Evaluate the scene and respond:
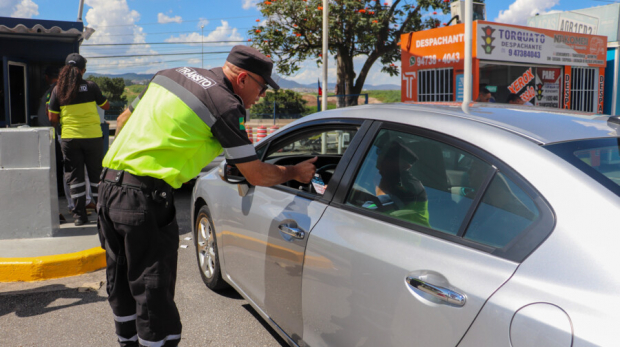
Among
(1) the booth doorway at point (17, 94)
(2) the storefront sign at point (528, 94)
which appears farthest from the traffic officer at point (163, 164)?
(2) the storefront sign at point (528, 94)

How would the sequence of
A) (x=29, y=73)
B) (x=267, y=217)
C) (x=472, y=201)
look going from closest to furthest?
(x=472, y=201) → (x=267, y=217) → (x=29, y=73)

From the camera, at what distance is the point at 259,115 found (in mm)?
29172

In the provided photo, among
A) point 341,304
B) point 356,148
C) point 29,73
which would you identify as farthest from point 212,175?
point 29,73

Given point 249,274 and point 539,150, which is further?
point 249,274

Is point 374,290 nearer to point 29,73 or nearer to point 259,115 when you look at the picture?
point 29,73

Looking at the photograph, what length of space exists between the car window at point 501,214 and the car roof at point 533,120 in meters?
0.23

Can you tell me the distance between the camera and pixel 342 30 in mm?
17500

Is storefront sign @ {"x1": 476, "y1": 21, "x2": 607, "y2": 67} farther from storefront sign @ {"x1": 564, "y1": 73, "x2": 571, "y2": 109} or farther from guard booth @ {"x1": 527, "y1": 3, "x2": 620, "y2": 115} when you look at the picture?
guard booth @ {"x1": 527, "y1": 3, "x2": 620, "y2": 115}

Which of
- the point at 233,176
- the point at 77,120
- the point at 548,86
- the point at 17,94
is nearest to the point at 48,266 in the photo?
the point at 77,120

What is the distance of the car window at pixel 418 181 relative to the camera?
1984mm

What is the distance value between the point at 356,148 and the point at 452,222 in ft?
2.40


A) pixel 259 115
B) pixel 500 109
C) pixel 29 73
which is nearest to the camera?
pixel 500 109

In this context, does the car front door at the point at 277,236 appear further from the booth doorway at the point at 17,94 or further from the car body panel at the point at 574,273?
the booth doorway at the point at 17,94

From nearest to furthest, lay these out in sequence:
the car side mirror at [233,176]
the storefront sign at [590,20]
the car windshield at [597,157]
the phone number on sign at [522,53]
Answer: the car windshield at [597,157] → the car side mirror at [233,176] → the phone number on sign at [522,53] → the storefront sign at [590,20]
